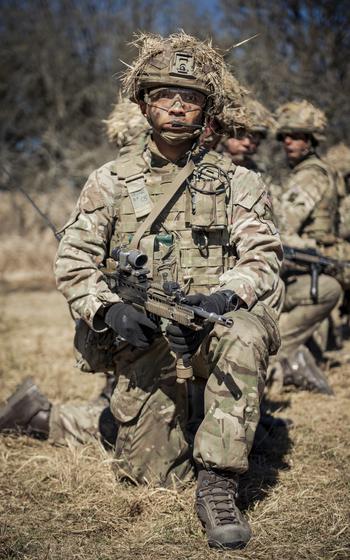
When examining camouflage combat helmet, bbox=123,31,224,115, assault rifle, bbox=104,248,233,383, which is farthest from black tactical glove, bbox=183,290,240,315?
camouflage combat helmet, bbox=123,31,224,115

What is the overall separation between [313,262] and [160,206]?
2.82 m

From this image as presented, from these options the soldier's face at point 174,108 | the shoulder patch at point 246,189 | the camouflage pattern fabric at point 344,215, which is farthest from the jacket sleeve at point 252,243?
the camouflage pattern fabric at point 344,215

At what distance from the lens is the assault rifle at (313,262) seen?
20.2 feet

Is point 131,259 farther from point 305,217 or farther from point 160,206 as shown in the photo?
point 305,217

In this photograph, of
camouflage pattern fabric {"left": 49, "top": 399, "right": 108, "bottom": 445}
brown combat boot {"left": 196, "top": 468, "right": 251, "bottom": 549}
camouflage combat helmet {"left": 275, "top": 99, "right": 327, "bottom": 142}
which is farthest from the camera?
camouflage combat helmet {"left": 275, "top": 99, "right": 327, "bottom": 142}

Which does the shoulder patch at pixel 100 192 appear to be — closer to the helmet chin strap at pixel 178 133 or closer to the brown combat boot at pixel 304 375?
the helmet chin strap at pixel 178 133

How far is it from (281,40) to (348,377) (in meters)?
8.23

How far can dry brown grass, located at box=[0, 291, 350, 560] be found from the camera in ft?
10.2

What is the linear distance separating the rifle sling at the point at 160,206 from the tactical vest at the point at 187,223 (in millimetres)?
52

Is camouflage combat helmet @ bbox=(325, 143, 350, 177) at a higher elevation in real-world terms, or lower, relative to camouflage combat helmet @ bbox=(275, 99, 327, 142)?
lower

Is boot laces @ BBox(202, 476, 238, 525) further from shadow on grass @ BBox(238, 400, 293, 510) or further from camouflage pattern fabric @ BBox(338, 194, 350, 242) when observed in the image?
camouflage pattern fabric @ BBox(338, 194, 350, 242)

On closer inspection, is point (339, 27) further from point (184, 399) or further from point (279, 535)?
point (279, 535)

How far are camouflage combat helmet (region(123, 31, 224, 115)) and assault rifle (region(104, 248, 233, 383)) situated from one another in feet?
3.20

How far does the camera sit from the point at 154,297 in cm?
333
